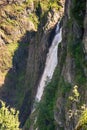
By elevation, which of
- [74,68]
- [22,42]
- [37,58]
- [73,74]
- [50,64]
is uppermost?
[22,42]

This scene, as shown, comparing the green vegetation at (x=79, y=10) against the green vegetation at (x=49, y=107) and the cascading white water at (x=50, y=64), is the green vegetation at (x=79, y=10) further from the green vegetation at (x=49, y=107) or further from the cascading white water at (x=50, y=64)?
the cascading white water at (x=50, y=64)

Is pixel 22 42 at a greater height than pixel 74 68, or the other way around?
pixel 22 42

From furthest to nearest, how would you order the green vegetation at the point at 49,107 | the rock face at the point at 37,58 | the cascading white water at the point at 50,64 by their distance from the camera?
the rock face at the point at 37,58, the cascading white water at the point at 50,64, the green vegetation at the point at 49,107

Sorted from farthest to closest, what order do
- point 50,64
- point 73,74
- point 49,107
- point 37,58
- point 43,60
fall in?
1. point 37,58
2. point 43,60
3. point 50,64
4. point 49,107
5. point 73,74

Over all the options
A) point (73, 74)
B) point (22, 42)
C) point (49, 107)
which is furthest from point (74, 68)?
point (22, 42)

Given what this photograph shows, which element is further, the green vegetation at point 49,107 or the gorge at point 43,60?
the green vegetation at point 49,107

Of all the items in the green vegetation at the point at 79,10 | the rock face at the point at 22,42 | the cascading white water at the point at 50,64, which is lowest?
the green vegetation at the point at 79,10

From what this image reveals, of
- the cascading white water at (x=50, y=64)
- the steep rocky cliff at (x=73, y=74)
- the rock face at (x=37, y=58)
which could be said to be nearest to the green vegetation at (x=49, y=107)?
the steep rocky cliff at (x=73, y=74)

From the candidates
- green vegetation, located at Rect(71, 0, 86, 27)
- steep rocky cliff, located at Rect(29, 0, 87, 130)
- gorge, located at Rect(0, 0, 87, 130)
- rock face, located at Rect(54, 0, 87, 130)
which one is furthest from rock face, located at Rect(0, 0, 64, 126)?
green vegetation, located at Rect(71, 0, 86, 27)

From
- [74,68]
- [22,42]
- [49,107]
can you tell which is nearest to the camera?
[74,68]

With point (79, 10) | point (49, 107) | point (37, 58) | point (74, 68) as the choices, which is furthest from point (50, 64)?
point (79, 10)

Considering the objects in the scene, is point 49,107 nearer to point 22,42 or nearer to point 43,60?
point 43,60

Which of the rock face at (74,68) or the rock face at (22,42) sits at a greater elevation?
the rock face at (22,42)

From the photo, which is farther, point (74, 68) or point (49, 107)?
point (49, 107)
